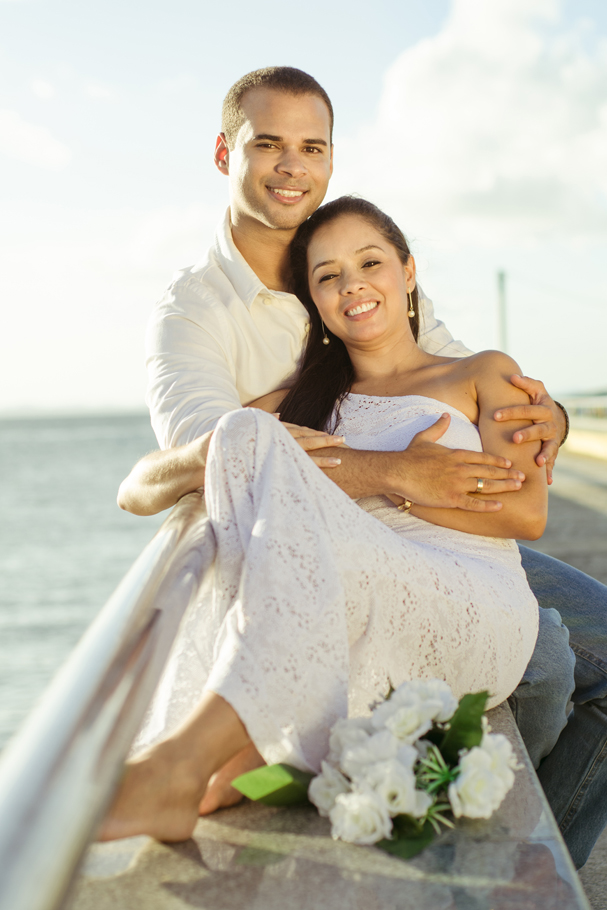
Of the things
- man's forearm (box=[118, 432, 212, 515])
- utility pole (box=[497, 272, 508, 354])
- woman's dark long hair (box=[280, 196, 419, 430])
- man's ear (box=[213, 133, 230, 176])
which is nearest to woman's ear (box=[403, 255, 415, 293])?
woman's dark long hair (box=[280, 196, 419, 430])

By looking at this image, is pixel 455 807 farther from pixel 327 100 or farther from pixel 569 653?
pixel 327 100

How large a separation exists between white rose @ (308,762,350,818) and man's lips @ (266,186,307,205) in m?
2.29

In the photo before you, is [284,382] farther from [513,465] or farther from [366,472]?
[513,465]

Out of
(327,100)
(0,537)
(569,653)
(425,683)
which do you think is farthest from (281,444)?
(0,537)

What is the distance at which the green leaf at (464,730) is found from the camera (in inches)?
53.2

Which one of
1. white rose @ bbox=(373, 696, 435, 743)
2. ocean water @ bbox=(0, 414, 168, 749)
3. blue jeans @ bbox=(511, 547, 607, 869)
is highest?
white rose @ bbox=(373, 696, 435, 743)

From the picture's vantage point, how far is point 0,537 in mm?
28969

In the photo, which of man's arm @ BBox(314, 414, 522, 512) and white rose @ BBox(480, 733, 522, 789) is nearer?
white rose @ BBox(480, 733, 522, 789)

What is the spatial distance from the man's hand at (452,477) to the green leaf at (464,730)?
0.87 m

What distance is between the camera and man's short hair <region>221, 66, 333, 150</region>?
3238 mm

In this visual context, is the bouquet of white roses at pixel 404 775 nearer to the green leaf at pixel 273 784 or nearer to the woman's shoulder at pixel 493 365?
the green leaf at pixel 273 784

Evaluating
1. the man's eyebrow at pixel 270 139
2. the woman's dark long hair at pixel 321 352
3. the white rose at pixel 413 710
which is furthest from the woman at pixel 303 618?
the man's eyebrow at pixel 270 139

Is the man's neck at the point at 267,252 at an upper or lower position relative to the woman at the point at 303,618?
upper

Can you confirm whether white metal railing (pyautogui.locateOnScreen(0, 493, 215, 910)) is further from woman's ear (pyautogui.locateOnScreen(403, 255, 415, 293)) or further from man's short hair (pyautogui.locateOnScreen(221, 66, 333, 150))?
man's short hair (pyautogui.locateOnScreen(221, 66, 333, 150))
